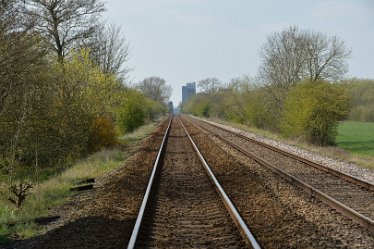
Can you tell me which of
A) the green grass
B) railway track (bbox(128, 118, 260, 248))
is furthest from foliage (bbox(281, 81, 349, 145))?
railway track (bbox(128, 118, 260, 248))

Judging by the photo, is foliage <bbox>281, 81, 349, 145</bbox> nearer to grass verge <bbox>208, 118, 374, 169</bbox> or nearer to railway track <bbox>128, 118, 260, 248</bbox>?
grass verge <bbox>208, 118, 374, 169</bbox>

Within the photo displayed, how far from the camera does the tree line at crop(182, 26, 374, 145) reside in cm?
3309

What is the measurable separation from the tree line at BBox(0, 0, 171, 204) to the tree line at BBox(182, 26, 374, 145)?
14.7 m

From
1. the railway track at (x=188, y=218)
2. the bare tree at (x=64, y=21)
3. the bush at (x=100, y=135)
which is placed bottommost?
the railway track at (x=188, y=218)

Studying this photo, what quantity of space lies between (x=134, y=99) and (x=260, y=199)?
34.8 meters

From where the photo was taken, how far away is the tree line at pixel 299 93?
33.1 meters

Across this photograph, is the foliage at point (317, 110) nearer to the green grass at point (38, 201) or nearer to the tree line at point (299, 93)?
the tree line at point (299, 93)

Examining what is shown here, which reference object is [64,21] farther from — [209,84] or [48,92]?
[209,84]

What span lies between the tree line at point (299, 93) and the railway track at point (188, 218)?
22.3 m

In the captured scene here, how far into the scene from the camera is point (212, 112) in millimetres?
99562

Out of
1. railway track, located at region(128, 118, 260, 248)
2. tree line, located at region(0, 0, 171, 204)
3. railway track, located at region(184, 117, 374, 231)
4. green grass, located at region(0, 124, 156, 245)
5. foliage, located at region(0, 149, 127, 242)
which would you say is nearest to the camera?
railway track, located at region(128, 118, 260, 248)

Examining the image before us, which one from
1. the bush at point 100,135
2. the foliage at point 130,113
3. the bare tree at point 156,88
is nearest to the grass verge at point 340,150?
the bush at point 100,135

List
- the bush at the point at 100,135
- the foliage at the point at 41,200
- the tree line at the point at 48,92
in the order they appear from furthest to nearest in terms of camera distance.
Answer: the bush at the point at 100,135, the tree line at the point at 48,92, the foliage at the point at 41,200

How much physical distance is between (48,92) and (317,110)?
2320cm
